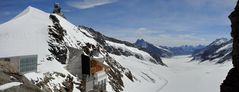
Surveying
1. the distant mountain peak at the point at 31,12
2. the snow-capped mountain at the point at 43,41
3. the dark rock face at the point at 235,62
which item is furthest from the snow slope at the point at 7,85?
the distant mountain peak at the point at 31,12

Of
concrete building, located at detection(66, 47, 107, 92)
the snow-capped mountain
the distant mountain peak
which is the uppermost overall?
the distant mountain peak

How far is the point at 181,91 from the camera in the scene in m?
127

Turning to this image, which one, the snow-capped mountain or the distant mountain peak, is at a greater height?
the distant mountain peak

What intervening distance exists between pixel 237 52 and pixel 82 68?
161 ft

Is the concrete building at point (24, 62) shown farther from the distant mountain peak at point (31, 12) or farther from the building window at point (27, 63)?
the distant mountain peak at point (31, 12)

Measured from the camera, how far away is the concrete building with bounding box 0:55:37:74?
156 feet

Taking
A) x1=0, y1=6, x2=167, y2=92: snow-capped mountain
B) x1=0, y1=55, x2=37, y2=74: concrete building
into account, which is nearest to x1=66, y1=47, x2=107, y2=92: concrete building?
x1=0, y1=6, x2=167, y2=92: snow-capped mountain

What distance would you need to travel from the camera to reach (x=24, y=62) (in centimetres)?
5034

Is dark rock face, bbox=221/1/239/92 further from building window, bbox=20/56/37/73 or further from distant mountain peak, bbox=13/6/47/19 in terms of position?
distant mountain peak, bbox=13/6/47/19

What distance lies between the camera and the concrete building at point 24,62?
156ft

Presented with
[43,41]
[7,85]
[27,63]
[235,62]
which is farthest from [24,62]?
[7,85]

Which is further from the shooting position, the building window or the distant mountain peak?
the distant mountain peak

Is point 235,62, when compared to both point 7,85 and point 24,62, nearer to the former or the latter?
point 7,85

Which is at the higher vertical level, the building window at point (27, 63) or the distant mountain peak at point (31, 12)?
the distant mountain peak at point (31, 12)
